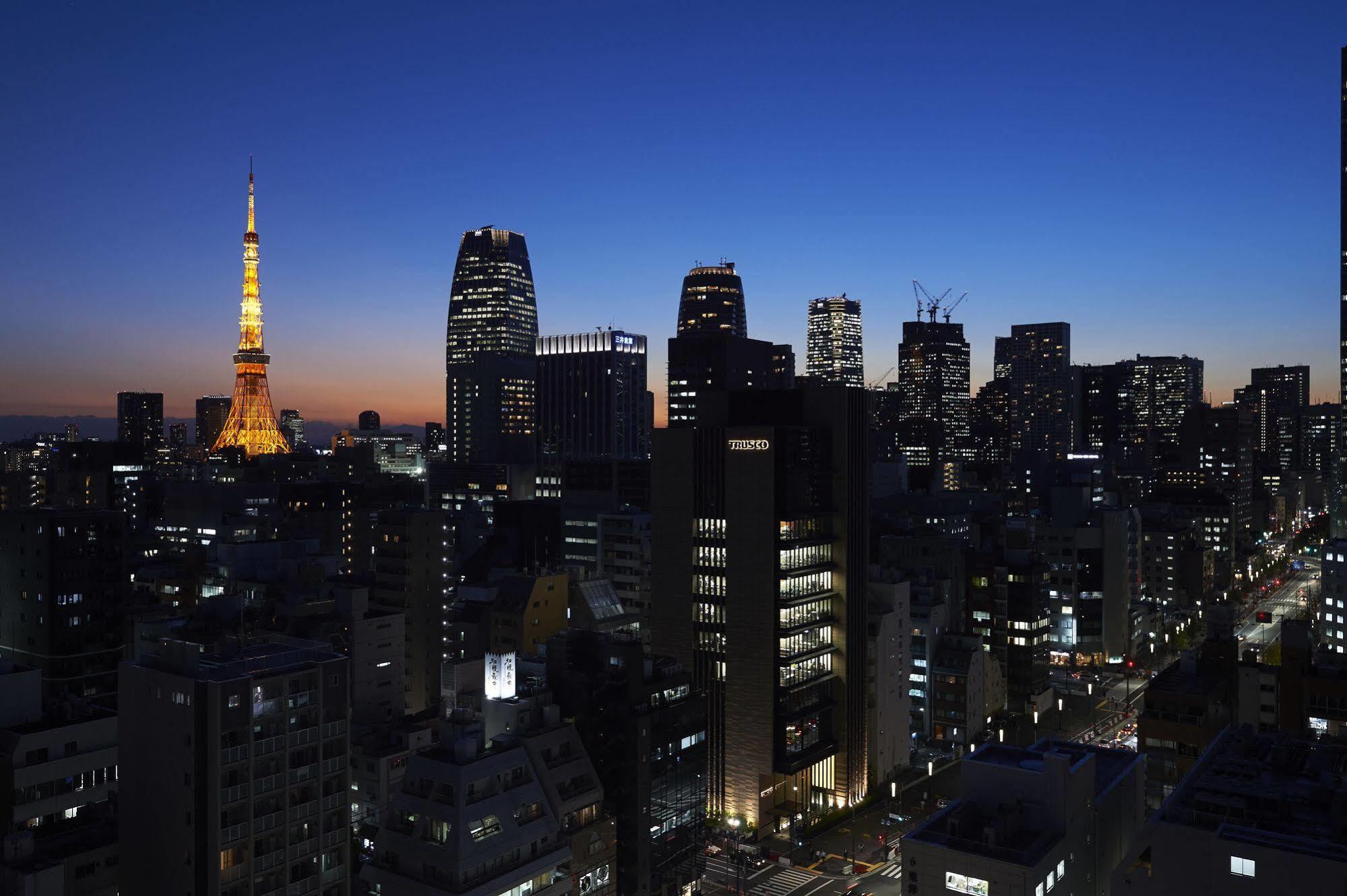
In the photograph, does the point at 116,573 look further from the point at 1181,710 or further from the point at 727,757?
the point at 1181,710

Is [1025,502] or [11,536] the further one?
[1025,502]

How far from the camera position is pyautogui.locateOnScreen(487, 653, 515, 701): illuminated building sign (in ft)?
153

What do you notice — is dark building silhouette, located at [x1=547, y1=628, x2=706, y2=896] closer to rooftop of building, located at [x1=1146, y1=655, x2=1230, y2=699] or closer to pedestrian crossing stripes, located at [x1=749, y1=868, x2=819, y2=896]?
pedestrian crossing stripes, located at [x1=749, y1=868, x2=819, y2=896]

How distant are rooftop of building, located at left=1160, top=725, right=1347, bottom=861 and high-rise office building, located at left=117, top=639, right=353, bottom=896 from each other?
110 ft

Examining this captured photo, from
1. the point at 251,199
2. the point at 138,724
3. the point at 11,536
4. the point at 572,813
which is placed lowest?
the point at 572,813

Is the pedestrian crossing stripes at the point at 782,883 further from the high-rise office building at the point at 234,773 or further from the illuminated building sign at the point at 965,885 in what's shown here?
the high-rise office building at the point at 234,773

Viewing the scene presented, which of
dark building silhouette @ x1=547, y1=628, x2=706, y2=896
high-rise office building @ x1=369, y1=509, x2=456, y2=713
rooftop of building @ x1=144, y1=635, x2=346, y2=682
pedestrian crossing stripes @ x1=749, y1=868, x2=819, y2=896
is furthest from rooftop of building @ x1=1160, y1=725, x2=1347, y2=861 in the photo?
high-rise office building @ x1=369, y1=509, x2=456, y2=713

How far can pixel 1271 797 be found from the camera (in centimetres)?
3194

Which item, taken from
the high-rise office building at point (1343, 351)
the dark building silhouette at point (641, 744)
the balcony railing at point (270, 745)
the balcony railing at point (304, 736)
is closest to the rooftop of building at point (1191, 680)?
the dark building silhouette at point (641, 744)

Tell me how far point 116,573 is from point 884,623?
59.8 m

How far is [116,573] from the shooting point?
246 feet

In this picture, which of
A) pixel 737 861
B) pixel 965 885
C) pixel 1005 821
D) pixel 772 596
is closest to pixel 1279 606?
pixel 772 596

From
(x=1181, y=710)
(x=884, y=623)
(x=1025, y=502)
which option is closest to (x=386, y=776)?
(x=884, y=623)

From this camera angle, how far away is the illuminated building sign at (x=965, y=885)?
116 ft
